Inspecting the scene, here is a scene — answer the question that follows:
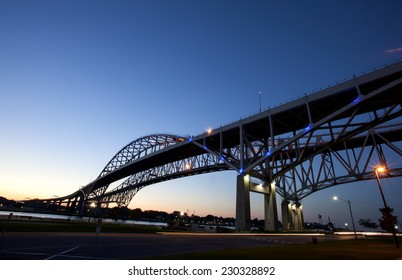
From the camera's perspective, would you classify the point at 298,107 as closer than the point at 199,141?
Yes

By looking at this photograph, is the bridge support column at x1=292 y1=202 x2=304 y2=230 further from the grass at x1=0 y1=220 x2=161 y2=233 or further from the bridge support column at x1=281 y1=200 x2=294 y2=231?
the grass at x1=0 y1=220 x2=161 y2=233

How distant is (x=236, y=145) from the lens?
175 feet

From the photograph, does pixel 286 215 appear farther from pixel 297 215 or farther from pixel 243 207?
pixel 243 207

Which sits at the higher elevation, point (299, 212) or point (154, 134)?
point (154, 134)

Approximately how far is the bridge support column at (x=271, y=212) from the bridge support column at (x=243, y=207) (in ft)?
21.2

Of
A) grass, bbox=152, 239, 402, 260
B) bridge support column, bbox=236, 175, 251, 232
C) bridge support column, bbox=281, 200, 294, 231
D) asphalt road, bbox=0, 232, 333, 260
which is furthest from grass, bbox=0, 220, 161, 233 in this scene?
bridge support column, bbox=281, 200, 294, 231

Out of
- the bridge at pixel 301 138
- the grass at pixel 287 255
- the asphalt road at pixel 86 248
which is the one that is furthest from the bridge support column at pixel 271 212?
the grass at pixel 287 255

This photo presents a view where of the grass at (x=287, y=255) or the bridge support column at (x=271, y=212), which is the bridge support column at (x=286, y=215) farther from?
the grass at (x=287, y=255)

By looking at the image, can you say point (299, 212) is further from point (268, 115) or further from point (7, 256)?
point (7, 256)

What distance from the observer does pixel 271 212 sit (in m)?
43.7
